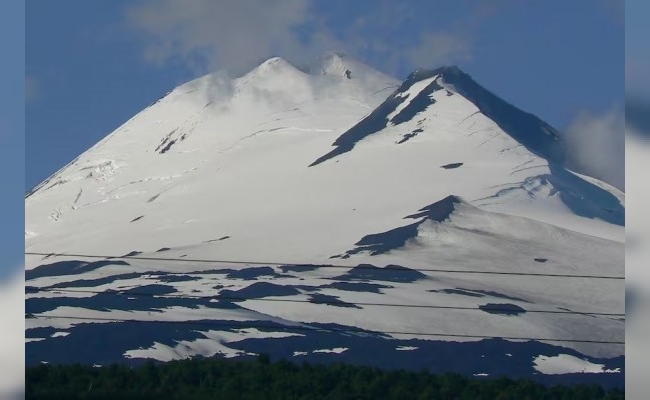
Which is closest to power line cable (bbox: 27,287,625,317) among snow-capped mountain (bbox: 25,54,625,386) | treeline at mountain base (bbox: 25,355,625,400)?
snow-capped mountain (bbox: 25,54,625,386)

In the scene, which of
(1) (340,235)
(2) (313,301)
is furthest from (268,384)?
(1) (340,235)

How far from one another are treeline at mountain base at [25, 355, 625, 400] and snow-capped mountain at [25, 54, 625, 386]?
61 centimetres

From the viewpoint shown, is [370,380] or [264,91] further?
[264,91]

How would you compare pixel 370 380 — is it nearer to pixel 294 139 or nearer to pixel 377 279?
pixel 377 279

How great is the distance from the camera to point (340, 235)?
56.5ft

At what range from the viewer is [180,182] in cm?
1808

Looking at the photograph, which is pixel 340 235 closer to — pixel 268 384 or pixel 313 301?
pixel 313 301

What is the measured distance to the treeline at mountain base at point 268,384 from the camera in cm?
1544

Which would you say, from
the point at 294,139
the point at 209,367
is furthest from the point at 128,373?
the point at 294,139

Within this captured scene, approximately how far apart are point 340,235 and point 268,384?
2.53 metres

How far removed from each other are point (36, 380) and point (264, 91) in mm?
5270

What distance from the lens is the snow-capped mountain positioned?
1670 centimetres

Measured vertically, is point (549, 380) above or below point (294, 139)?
below

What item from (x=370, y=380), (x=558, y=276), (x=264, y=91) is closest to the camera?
(x=370, y=380)
